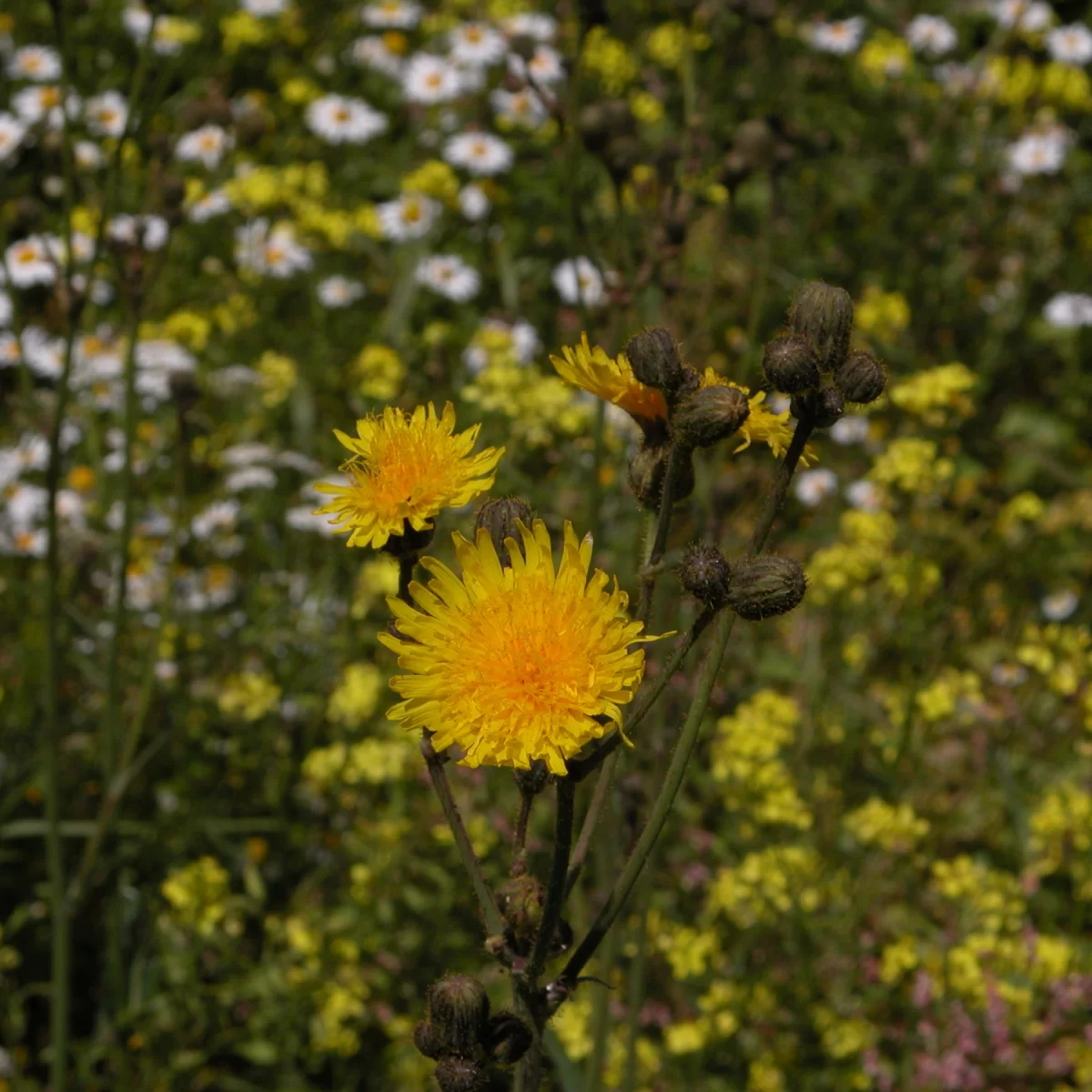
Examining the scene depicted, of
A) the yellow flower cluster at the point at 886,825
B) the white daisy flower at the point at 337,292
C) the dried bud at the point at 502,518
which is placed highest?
the dried bud at the point at 502,518

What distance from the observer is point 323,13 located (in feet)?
24.9

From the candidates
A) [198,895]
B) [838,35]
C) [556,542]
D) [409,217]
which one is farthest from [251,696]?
[838,35]

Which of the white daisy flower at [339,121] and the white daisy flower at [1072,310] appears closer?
the white daisy flower at [1072,310]

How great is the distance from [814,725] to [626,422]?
1.06 metres

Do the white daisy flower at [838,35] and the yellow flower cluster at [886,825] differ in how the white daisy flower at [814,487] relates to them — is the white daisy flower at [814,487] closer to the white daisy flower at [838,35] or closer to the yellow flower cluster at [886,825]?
the yellow flower cluster at [886,825]

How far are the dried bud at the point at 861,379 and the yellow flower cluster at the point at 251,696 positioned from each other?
256cm

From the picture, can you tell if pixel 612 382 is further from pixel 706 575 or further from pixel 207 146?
pixel 207 146

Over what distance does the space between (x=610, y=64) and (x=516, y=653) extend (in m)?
5.06

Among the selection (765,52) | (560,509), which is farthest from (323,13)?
(560,509)

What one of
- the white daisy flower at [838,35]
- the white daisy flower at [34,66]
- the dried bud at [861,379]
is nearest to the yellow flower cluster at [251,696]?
the dried bud at [861,379]

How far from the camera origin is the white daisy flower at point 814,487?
5.11m

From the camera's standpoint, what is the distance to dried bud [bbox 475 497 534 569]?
1.56 meters

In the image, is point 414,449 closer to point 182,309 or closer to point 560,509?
point 560,509

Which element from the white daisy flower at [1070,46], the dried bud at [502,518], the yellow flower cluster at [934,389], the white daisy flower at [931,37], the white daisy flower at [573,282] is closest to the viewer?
the dried bud at [502,518]
